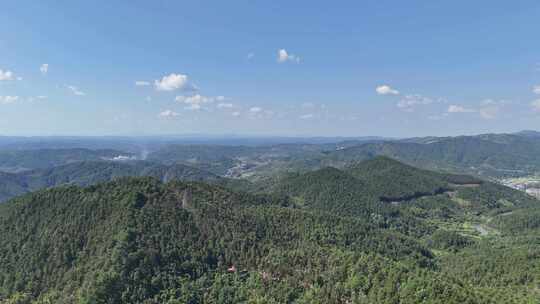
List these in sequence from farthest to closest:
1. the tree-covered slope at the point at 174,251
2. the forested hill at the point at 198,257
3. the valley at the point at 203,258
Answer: the tree-covered slope at the point at 174,251 → the valley at the point at 203,258 → the forested hill at the point at 198,257

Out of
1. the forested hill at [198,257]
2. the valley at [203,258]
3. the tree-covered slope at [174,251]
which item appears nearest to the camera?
the forested hill at [198,257]

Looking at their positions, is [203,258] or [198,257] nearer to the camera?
[198,257]

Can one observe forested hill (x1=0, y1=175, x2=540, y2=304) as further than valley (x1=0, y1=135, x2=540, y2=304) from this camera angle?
No

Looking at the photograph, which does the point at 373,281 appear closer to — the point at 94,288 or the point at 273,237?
the point at 273,237

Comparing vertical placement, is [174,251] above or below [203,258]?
above

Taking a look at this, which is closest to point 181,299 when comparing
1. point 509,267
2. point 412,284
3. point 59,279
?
point 59,279

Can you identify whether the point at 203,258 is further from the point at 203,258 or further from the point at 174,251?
the point at 174,251

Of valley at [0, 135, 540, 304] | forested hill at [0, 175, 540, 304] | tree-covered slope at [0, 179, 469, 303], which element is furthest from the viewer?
tree-covered slope at [0, 179, 469, 303]

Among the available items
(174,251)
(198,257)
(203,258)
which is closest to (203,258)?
(203,258)

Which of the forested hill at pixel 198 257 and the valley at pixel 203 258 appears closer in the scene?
the forested hill at pixel 198 257

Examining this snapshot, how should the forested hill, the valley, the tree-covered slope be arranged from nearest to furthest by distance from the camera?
the forested hill, the valley, the tree-covered slope

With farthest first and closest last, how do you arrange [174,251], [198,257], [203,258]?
[203,258] < [198,257] < [174,251]
